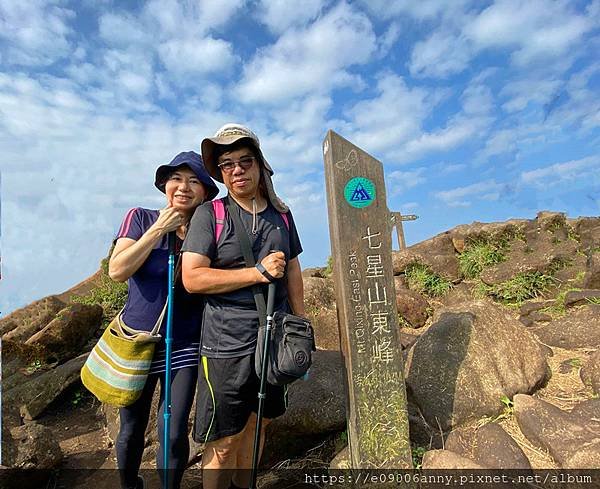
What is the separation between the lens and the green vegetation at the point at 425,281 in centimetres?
979

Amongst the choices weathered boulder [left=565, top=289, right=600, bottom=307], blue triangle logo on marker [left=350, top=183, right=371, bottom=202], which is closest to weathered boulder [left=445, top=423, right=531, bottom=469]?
blue triangle logo on marker [left=350, top=183, right=371, bottom=202]

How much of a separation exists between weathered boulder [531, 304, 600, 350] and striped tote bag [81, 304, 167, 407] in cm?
557

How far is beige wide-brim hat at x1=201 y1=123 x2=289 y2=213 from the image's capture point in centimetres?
301

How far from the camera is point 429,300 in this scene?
9.66 meters

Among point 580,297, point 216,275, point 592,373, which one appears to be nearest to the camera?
point 216,275

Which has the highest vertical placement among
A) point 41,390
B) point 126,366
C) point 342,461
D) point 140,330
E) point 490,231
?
point 490,231

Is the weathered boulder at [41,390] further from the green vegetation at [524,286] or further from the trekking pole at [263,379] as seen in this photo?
the green vegetation at [524,286]

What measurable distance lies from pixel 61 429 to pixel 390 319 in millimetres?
5937

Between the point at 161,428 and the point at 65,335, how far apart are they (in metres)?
6.53

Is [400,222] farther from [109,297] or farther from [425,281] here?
[109,297]

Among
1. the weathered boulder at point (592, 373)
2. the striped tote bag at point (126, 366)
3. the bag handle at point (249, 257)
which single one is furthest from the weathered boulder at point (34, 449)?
the weathered boulder at point (592, 373)

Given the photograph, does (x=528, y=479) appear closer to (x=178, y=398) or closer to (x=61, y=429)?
(x=178, y=398)

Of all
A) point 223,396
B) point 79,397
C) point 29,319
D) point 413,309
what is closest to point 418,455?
point 223,396

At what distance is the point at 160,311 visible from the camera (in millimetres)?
3182
